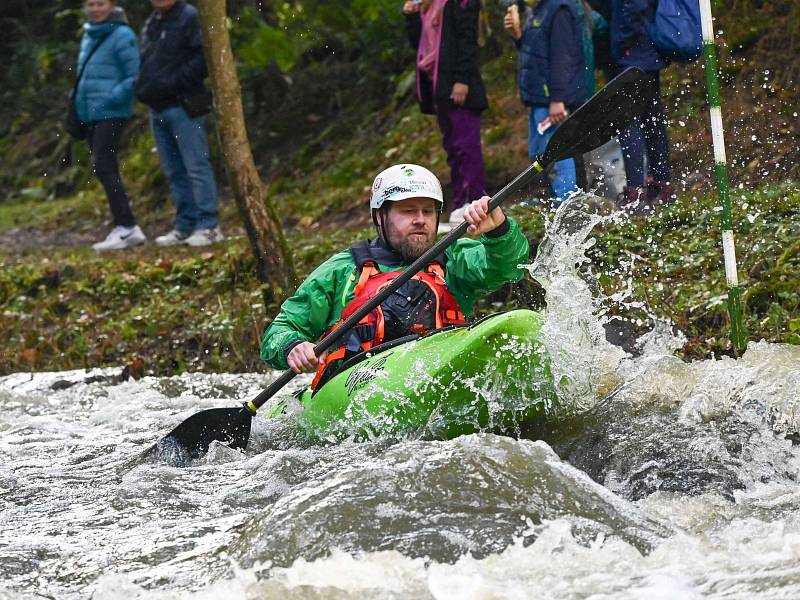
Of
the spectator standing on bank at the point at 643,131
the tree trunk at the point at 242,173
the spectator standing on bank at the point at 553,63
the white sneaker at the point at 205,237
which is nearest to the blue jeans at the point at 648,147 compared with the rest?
the spectator standing on bank at the point at 643,131

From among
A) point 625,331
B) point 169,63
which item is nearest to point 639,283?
point 625,331

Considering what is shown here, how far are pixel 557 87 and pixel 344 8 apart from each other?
22.4ft

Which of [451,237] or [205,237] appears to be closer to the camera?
[451,237]

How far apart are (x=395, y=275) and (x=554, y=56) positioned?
9.00ft

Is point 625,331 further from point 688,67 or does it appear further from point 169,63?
point 169,63

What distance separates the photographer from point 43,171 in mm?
19422

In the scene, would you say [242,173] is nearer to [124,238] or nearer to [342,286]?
[342,286]

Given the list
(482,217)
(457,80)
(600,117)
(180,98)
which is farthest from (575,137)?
(180,98)

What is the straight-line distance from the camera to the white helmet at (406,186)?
5.99 m

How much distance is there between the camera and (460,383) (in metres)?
5.08

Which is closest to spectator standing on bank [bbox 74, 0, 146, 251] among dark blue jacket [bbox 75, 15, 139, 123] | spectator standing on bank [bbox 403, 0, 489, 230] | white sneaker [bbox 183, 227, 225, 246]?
dark blue jacket [bbox 75, 15, 139, 123]

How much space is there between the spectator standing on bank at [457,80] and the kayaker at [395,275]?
8.21 feet

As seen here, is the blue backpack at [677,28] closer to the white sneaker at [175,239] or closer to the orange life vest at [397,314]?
the orange life vest at [397,314]

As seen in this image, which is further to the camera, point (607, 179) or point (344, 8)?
point (344, 8)
